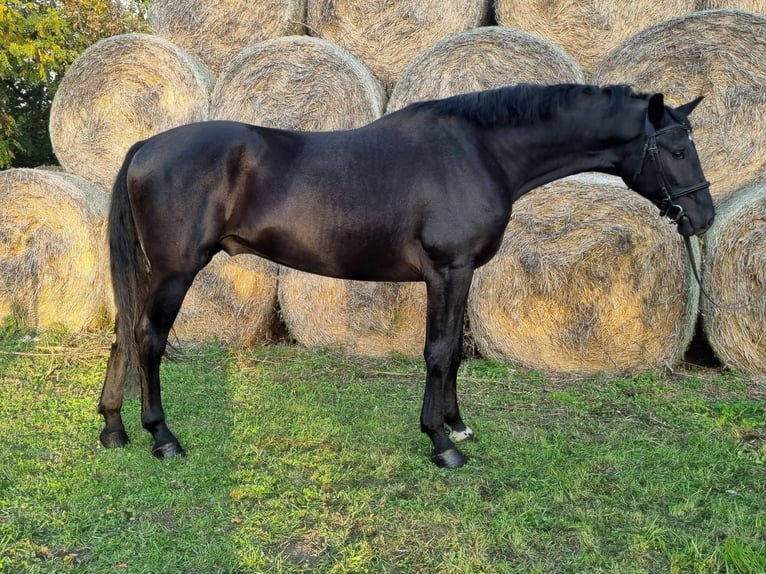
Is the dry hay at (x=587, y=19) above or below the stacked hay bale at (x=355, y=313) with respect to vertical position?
above

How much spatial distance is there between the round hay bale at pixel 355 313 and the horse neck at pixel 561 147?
202 centimetres

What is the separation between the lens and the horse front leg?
11.4ft

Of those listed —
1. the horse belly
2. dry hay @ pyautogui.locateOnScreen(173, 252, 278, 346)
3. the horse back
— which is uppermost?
the horse back

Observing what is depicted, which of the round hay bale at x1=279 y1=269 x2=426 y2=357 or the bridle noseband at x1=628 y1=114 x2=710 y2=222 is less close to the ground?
the bridle noseband at x1=628 y1=114 x2=710 y2=222

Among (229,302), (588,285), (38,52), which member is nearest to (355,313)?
(229,302)

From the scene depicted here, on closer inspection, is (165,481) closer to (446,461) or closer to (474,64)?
(446,461)

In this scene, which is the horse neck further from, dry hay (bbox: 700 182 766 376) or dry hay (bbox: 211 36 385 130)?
dry hay (bbox: 211 36 385 130)

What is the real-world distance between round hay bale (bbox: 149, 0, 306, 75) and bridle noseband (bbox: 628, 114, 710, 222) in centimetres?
390

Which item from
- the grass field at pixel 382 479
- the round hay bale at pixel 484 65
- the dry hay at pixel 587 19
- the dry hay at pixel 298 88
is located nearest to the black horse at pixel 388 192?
the grass field at pixel 382 479

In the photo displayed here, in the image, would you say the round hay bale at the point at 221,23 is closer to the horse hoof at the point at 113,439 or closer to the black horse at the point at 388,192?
the black horse at the point at 388,192

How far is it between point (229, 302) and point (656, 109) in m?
3.86

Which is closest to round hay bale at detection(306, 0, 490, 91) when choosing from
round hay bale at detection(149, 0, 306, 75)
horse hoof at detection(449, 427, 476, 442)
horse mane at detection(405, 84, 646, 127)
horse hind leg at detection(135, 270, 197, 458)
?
round hay bale at detection(149, 0, 306, 75)

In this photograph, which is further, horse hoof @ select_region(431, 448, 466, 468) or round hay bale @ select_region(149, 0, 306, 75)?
round hay bale @ select_region(149, 0, 306, 75)

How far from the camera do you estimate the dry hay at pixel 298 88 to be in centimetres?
568
